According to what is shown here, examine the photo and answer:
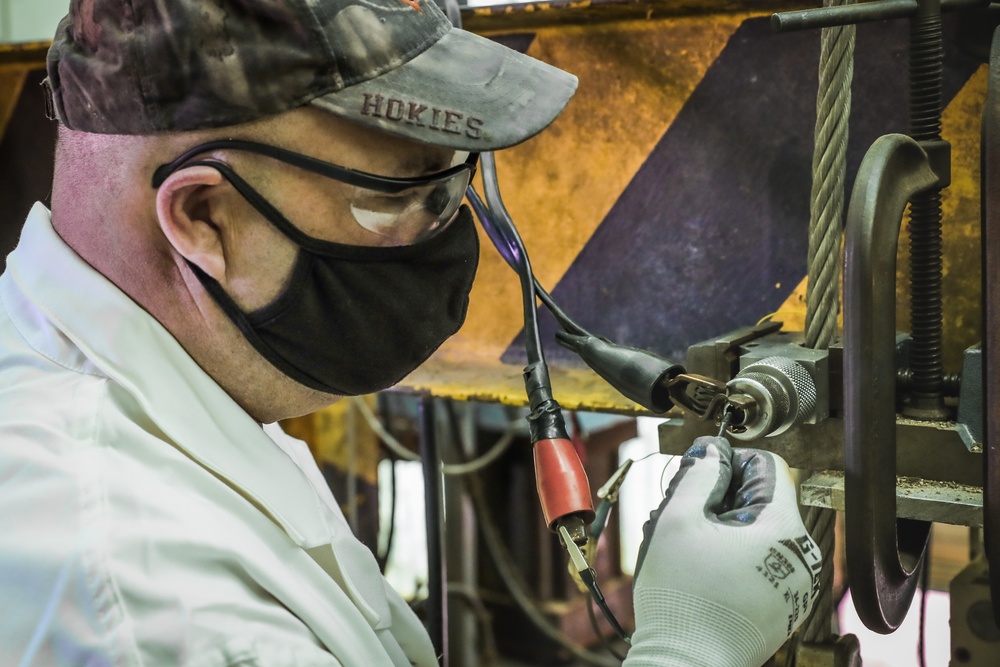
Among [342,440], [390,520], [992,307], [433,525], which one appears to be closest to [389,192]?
[992,307]

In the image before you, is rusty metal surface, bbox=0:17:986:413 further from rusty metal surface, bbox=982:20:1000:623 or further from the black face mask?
the black face mask

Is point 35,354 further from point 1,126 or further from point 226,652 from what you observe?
point 1,126

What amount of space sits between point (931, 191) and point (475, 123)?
490 millimetres

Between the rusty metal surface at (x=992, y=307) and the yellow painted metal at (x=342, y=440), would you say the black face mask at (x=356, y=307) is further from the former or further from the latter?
the yellow painted metal at (x=342, y=440)

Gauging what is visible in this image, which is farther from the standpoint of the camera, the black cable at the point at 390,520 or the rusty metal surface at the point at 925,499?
the black cable at the point at 390,520

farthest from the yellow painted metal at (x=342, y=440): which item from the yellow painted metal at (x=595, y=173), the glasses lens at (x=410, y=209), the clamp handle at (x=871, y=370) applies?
the clamp handle at (x=871, y=370)

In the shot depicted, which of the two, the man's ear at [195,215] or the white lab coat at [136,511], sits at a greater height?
the man's ear at [195,215]

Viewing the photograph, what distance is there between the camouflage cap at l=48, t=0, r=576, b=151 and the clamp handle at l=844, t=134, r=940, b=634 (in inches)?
13.2

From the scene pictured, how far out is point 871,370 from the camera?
0.92 m

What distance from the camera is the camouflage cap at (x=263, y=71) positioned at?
89 cm

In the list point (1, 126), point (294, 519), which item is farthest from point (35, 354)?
point (1, 126)

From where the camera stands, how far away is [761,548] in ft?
3.05

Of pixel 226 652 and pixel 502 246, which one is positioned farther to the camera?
pixel 502 246

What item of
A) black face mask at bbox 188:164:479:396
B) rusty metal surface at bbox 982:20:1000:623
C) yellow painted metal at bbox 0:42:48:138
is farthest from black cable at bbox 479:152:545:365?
yellow painted metal at bbox 0:42:48:138
